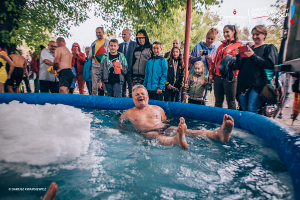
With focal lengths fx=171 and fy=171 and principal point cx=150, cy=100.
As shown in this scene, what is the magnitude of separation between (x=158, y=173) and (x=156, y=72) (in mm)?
2637

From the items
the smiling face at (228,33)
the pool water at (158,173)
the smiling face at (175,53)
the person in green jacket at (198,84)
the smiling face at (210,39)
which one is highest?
the smiling face at (210,39)

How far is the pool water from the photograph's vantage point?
1337 millimetres

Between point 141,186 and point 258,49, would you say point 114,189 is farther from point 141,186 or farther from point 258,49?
point 258,49

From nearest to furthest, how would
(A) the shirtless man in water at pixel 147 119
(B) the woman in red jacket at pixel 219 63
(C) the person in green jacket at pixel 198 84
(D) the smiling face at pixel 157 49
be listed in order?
(A) the shirtless man in water at pixel 147 119
(B) the woman in red jacket at pixel 219 63
(C) the person in green jacket at pixel 198 84
(D) the smiling face at pixel 157 49

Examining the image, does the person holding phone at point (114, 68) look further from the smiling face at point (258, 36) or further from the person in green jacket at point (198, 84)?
the smiling face at point (258, 36)

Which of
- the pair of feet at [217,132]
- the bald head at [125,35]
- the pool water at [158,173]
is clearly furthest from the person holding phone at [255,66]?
the bald head at [125,35]

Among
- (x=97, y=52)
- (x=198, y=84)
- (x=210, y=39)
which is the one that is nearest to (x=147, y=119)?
(x=198, y=84)

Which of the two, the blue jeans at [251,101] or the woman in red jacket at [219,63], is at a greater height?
the woman in red jacket at [219,63]

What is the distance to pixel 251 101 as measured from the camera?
2.84 meters

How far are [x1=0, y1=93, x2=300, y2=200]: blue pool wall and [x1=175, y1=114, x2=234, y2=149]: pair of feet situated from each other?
1.77 ft

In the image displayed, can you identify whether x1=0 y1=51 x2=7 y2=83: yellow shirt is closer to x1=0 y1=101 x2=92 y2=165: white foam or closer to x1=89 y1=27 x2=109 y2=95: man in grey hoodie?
x1=89 y1=27 x2=109 y2=95: man in grey hoodie

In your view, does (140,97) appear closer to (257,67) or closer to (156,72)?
(156,72)

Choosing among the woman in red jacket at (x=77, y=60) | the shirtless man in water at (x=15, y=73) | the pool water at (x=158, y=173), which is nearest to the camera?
the pool water at (x=158, y=173)

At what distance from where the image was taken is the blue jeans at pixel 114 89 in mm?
4336
